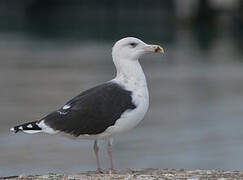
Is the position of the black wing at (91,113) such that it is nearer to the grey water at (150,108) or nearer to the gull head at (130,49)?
the gull head at (130,49)

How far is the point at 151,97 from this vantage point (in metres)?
22.0

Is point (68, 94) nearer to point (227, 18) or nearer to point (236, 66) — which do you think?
point (236, 66)

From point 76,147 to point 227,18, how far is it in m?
48.9

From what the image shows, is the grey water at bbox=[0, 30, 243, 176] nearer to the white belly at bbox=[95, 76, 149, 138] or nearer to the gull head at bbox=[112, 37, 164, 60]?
the gull head at bbox=[112, 37, 164, 60]

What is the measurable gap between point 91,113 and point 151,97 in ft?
44.7

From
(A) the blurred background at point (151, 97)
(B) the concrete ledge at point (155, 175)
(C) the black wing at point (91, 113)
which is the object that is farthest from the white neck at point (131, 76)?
(A) the blurred background at point (151, 97)

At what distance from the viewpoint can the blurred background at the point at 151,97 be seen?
46.3 ft

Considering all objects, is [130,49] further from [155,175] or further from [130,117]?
[155,175]

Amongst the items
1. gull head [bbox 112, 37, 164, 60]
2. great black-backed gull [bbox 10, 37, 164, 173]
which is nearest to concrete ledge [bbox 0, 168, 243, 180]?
great black-backed gull [bbox 10, 37, 164, 173]

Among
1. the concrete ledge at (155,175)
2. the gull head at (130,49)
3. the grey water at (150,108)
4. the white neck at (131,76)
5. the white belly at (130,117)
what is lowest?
the concrete ledge at (155,175)

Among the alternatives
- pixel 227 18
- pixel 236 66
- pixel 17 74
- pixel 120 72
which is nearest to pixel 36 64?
pixel 17 74

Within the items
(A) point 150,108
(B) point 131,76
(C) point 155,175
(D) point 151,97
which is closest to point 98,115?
(B) point 131,76

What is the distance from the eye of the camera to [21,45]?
133 ft

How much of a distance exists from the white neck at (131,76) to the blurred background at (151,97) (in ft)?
13.3
